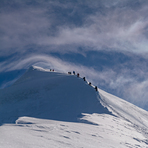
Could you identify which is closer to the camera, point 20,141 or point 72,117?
point 20,141

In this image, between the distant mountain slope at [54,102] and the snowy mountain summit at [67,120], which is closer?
the snowy mountain summit at [67,120]

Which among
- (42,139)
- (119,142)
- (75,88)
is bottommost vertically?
(119,142)

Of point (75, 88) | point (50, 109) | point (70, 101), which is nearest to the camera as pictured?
point (50, 109)

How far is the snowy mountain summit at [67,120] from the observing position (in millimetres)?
10416

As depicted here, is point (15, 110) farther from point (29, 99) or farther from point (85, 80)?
point (85, 80)

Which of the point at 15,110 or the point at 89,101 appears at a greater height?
the point at 89,101

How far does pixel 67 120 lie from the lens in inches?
711

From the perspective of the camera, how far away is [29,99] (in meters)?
26.8

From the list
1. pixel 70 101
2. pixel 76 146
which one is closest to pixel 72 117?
pixel 70 101

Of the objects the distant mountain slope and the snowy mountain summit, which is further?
the distant mountain slope

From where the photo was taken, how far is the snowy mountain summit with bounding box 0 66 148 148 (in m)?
10.4

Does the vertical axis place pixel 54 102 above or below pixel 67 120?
above

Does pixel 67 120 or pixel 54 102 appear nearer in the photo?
pixel 67 120

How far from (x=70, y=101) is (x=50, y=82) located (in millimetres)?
11356
